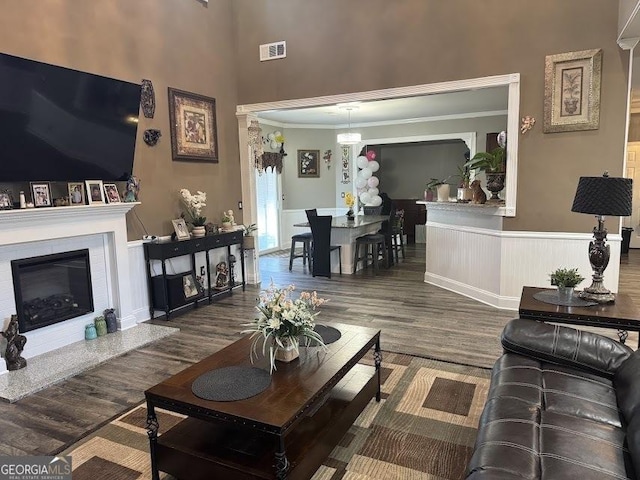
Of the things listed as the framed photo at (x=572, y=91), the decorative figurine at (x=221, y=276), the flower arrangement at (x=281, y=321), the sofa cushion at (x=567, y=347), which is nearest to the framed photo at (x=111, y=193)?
the decorative figurine at (x=221, y=276)

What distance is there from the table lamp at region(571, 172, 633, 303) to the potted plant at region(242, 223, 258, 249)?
411cm

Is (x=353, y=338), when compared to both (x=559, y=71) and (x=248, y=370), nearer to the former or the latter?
(x=248, y=370)

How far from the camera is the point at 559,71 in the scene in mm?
4402

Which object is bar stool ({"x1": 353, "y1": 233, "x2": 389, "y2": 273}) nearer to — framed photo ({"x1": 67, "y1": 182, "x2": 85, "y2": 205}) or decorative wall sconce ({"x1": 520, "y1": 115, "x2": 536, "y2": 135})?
decorative wall sconce ({"x1": 520, "y1": 115, "x2": 536, "y2": 135})

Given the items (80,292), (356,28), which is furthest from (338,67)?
(80,292)

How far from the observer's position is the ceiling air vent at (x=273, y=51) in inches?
226

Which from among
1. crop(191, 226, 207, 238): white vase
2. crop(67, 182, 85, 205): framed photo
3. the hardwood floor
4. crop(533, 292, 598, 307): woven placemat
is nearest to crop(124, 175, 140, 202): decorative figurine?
crop(67, 182, 85, 205): framed photo

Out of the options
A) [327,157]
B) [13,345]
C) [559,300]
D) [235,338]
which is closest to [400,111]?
[327,157]

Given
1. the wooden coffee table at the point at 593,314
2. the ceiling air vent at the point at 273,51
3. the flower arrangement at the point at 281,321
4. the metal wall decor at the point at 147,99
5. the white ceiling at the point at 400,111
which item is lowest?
the wooden coffee table at the point at 593,314

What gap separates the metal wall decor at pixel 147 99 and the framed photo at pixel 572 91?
163 inches

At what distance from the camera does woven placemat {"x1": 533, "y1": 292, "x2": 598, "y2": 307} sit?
9.87ft

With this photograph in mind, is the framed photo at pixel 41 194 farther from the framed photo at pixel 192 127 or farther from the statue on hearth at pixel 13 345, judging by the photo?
the framed photo at pixel 192 127

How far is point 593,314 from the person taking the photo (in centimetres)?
281

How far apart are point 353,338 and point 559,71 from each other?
359 centimetres
